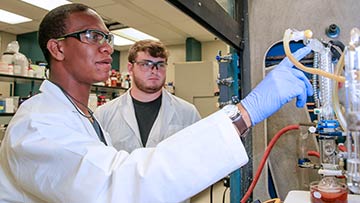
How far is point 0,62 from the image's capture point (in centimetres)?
310

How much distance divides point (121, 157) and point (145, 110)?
3.72ft

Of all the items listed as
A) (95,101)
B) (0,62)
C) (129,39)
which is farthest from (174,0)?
(129,39)

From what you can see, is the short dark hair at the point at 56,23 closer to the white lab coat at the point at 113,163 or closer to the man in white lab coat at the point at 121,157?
the man in white lab coat at the point at 121,157

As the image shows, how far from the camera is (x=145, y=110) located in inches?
73.7

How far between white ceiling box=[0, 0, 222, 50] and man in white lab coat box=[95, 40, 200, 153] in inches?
62.1

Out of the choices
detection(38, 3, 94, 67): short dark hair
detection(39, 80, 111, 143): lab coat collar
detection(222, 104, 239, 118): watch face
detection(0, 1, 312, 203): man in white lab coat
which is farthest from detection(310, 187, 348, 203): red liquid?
detection(38, 3, 94, 67): short dark hair

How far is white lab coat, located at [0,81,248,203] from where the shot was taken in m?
0.69

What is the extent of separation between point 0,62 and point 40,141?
2900 millimetres

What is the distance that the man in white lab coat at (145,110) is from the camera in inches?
69.4

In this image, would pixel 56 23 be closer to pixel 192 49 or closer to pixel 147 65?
pixel 147 65

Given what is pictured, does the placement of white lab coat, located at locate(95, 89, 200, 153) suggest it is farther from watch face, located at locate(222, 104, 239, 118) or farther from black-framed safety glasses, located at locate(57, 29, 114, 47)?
watch face, located at locate(222, 104, 239, 118)

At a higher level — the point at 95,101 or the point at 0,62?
the point at 0,62

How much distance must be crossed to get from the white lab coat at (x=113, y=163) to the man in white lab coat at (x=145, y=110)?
95cm

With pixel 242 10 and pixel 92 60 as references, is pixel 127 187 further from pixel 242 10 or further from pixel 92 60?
pixel 242 10
